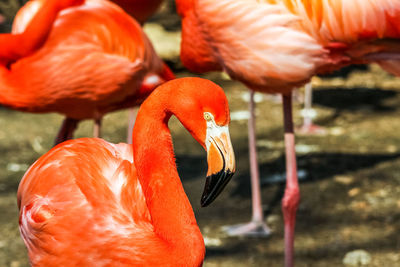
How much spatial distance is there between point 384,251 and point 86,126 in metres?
2.66

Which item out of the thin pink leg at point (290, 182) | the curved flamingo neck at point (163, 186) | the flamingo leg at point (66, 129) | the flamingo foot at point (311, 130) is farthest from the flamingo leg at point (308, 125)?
the curved flamingo neck at point (163, 186)

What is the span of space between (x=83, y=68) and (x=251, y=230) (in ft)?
3.91

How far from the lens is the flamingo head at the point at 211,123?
1.60 m

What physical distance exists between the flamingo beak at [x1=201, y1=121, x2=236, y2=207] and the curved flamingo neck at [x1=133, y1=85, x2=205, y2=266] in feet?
0.41

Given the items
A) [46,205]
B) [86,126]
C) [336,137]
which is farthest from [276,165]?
[46,205]

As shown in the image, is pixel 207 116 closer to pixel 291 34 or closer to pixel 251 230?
pixel 291 34

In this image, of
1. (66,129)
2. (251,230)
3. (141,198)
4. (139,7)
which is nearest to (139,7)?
(139,7)

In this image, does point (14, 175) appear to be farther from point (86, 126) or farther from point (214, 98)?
point (214, 98)

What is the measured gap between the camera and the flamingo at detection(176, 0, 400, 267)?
8.11 ft

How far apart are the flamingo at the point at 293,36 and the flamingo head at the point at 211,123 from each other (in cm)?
99

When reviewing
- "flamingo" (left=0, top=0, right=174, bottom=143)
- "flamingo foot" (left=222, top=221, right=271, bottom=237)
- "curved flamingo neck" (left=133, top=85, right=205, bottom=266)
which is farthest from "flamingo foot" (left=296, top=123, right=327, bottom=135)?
"curved flamingo neck" (left=133, top=85, right=205, bottom=266)

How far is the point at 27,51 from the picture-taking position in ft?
9.37

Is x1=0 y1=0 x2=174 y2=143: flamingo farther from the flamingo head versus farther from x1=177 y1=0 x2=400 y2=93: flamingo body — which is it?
the flamingo head

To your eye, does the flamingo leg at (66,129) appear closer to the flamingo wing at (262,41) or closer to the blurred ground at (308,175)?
the blurred ground at (308,175)
